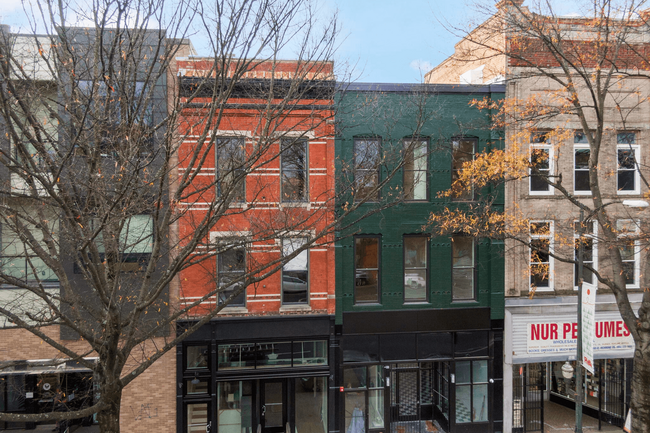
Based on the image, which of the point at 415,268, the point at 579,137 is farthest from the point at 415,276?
the point at 579,137

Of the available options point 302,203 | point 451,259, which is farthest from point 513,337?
point 302,203

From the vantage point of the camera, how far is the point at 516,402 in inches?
533

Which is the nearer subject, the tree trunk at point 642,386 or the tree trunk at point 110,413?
the tree trunk at point 110,413

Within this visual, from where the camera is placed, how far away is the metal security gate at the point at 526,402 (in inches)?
532

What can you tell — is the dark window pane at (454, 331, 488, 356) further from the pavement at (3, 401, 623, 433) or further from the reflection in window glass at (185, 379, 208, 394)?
the reflection in window glass at (185, 379, 208, 394)

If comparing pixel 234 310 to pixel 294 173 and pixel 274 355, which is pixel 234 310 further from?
pixel 294 173

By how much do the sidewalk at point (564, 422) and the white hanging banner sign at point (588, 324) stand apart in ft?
14.9

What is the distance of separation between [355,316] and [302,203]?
3.84m

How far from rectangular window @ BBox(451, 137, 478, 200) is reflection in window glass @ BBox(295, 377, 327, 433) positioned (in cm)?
736

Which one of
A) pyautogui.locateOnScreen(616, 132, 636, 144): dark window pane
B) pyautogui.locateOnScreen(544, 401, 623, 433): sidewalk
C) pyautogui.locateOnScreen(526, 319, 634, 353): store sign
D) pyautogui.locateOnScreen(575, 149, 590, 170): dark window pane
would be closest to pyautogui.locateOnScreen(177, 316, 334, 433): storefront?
pyautogui.locateOnScreen(526, 319, 634, 353): store sign

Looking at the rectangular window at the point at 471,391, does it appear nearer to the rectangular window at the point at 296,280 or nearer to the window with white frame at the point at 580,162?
the rectangular window at the point at 296,280

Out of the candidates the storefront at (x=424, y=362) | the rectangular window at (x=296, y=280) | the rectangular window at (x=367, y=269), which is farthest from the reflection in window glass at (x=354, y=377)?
the rectangular window at (x=296, y=280)

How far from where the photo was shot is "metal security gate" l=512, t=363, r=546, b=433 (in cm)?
1352

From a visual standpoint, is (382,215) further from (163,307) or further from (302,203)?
(163,307)
